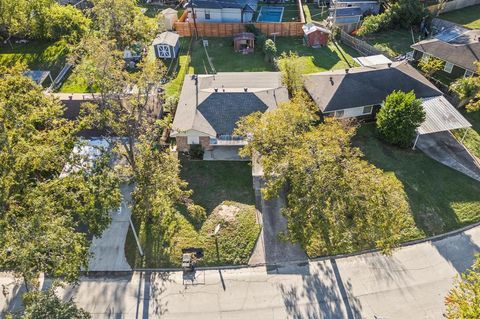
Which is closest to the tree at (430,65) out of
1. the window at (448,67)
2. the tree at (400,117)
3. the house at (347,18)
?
the window at (448,67)

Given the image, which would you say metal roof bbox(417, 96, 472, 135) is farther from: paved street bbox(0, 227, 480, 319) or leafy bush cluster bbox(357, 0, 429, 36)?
Result: leafy bush cluster bbox(357, 0, 429, 36)

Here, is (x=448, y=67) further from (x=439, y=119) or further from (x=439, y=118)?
(x=439, y=119)

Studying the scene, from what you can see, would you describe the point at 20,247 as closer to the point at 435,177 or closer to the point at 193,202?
the point at 193,202

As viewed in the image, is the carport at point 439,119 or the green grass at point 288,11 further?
the green grass at point 288,11

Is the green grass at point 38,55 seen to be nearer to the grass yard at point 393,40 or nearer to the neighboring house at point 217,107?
the neighboring house at point 217,107

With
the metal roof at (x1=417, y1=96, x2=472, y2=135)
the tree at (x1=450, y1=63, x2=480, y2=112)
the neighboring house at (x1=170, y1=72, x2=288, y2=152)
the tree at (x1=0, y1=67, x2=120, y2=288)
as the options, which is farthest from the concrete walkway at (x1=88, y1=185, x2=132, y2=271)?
the tree at (x1=450, y1=63, x2=480, y2=112)

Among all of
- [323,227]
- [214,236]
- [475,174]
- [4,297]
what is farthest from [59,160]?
[475,174]
